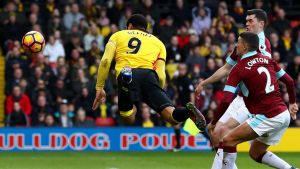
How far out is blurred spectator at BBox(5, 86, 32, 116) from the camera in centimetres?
1966

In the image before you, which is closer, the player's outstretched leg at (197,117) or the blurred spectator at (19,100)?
the player's outstretched leg at (197,117)

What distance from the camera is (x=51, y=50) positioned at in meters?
21.1

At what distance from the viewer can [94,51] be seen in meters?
21.3

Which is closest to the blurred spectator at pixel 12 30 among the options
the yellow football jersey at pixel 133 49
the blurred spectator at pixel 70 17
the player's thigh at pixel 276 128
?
the blurred spectator at pixel 70 17

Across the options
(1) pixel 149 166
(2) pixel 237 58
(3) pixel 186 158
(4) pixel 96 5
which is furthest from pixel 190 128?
(4) pixel 96 5

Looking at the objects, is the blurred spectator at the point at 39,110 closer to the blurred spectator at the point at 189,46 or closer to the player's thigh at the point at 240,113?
the blurred spectator at the point at 189,46

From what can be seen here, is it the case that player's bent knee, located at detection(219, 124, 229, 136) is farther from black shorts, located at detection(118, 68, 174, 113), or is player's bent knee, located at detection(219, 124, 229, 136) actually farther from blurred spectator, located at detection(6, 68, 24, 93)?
blurred spectator, located at detection(6, 68, 24, 93)

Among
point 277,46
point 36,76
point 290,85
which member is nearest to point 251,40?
point 290,85

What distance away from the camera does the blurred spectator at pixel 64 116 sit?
19.8 m

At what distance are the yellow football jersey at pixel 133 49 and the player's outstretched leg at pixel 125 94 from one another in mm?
318

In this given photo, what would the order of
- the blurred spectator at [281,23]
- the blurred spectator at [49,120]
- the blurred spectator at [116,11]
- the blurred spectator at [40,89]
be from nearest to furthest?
the blurred spectator at [49,120] < the blurred spectator at [40,89] < the blurred spectator at [116,11] < the blurred spectator at [281,23]

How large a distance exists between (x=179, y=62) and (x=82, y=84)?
101 inches

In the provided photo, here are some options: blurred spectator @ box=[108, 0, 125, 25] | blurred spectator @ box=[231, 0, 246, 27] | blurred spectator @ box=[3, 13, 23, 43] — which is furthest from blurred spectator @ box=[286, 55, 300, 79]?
blurred spectator @ box=[3, 13, 23, 43]

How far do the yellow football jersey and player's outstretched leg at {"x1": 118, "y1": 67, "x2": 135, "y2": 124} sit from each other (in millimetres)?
318
